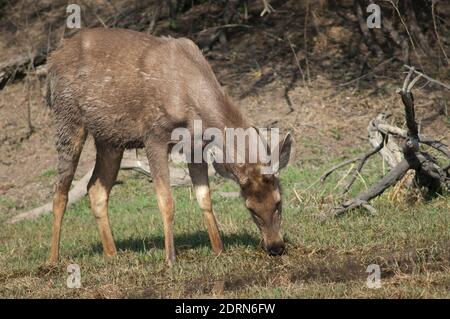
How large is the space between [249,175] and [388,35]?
10210 millimetres

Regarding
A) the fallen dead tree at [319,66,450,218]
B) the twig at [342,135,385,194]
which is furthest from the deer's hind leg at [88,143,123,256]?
the twig at [342,135,385,194]

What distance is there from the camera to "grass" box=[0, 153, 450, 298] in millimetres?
7754

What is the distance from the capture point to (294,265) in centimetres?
854

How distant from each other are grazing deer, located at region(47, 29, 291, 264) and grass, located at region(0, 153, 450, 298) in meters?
0.37

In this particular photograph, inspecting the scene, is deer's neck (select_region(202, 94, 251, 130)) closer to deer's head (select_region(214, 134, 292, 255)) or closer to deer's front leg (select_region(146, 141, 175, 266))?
deer's head (select_region(214, 134, 292, 255))

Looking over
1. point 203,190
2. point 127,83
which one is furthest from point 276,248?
point 127,83

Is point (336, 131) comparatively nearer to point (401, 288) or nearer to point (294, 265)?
point (294, 265)

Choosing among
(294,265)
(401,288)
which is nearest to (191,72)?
(294,265)

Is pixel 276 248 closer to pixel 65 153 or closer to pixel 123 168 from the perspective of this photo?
pixel 65 153

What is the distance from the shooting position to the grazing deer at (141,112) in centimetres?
900

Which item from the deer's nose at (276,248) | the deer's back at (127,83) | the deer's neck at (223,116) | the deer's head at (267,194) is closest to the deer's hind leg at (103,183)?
the deer's back at (127,83)

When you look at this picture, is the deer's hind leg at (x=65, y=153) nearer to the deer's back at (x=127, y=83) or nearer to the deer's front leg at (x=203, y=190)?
A: the deer's back at (x=127, y=83)

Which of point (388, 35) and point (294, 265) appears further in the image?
point (388, 35)

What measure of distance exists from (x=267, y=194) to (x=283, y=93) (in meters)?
8.74
